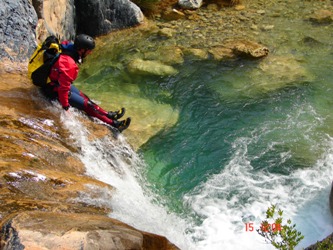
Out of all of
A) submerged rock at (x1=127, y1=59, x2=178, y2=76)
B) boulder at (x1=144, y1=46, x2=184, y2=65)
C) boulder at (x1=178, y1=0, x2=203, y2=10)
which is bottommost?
submerged rock at (x1=127, y1=59, x2=178, y2=76)

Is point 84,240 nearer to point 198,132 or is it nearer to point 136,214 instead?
point 136,214

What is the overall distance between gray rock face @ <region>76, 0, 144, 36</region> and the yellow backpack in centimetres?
587

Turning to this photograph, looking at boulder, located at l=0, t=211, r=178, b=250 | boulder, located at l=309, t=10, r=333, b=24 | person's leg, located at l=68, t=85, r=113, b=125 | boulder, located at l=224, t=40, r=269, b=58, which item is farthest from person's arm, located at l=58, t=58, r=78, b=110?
boulder, located at l=309, t=10, r=333, b=24

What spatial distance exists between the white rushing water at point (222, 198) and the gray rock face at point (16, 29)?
2033 millimetres

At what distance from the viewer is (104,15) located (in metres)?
11.5

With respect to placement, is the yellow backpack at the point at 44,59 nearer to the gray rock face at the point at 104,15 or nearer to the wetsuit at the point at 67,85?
the wetsuit at the point at 67,85

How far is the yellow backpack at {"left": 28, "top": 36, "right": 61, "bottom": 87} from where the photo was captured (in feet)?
18.8

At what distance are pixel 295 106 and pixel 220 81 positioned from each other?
1916 mm

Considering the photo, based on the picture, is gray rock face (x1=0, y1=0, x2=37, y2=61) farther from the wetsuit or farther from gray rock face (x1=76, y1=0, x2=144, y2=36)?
gray rock face (x1=76, y1=0, x2=144, y2=36)

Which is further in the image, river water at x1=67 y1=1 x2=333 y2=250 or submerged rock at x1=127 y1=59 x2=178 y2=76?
submerged rock at x1=127 y1=59 x2=178 y2=76

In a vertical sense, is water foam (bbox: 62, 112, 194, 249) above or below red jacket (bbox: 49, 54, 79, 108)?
below

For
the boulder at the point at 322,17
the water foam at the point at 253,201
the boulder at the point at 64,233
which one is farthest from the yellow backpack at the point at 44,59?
the boulder at the point at 322,17

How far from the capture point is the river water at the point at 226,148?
6016mm

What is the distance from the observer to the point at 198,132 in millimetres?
7844
